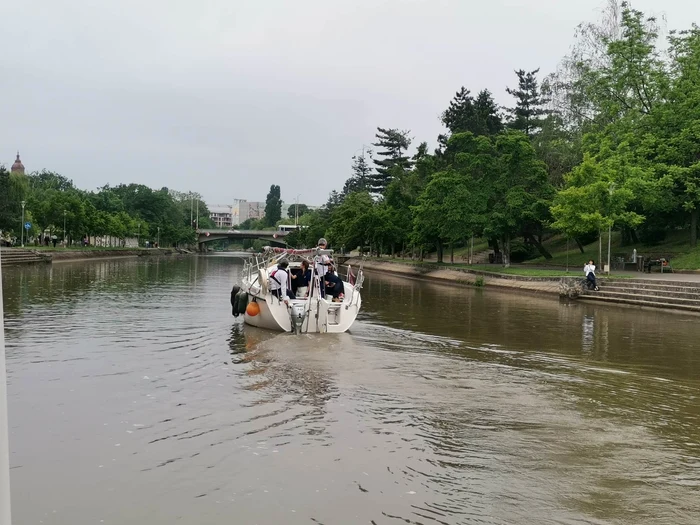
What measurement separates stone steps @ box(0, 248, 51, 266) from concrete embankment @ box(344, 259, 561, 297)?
2807cm

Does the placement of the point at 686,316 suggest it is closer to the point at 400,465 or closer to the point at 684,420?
the point at 684,420

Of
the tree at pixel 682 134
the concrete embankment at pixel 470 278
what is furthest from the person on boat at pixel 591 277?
the tree at pixel 682 134

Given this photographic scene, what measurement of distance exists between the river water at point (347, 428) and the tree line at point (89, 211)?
164 ft

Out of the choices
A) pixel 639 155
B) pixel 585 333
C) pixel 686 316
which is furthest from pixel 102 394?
pixel 639 155

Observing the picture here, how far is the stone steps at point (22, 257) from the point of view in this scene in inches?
1726

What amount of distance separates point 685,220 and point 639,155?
7.34m

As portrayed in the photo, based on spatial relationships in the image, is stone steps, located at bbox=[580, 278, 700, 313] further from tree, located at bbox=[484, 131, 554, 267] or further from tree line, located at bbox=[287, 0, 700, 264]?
tree, located at bbox=[484, 131, 554, 267]

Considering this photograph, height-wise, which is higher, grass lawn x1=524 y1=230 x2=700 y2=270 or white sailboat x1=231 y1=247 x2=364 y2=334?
grass lawn x1=524 y1=230 x2=700 y2=270

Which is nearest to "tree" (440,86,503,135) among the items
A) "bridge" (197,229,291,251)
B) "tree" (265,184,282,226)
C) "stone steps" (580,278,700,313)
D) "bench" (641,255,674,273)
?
"bench" (641,255,674,273)

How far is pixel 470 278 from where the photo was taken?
131ft

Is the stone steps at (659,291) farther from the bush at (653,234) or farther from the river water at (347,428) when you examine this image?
the bush at (653,234)

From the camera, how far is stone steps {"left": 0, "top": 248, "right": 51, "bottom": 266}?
43.8 m

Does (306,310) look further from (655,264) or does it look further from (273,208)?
(273,208)

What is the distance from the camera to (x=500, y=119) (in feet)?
228
